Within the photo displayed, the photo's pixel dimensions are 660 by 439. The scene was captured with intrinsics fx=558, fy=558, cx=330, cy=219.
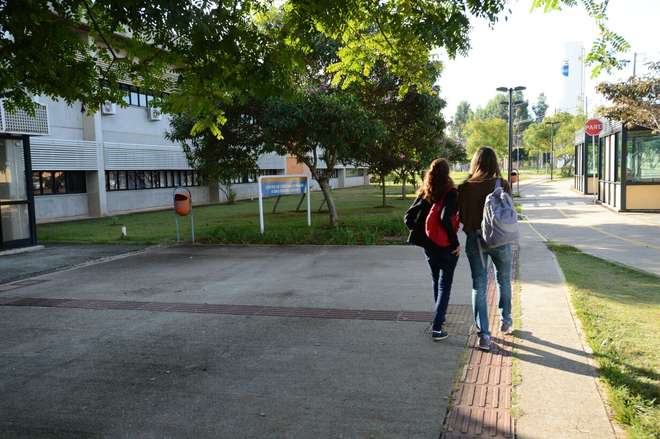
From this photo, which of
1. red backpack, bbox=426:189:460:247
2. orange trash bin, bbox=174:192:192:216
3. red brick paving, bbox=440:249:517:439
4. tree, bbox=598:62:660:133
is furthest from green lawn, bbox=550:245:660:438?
tree, bbox=598:62:660:133

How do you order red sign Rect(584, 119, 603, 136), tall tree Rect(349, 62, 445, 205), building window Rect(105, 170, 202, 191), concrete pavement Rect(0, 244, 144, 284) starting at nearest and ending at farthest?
1. concrete pavement Rect(0, 244, 144, 284)
2. tall tree Rect(349, 62, 445, 205)
3. red sign Rect(584, 119, 603, 136)
4. building window Rect(105, 170, 202, 191)

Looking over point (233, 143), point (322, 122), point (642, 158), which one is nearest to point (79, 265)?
point (233, 143)

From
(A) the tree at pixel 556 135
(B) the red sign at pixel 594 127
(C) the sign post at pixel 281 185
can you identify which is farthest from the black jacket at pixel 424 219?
(A) the tree at pixel 556 135

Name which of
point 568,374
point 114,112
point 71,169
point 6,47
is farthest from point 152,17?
point 114,112

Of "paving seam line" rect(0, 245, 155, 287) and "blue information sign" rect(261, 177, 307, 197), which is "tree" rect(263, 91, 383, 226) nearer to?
"blue information sign" rect(261, 177, 307, 197)

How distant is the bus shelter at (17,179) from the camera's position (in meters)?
12.8

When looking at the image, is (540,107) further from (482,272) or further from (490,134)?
(482,272)

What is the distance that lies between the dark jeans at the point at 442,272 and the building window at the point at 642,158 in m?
16.2

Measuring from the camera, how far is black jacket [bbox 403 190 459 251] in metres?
5.07

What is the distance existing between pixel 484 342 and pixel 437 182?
1.49 m

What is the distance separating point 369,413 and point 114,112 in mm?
25419

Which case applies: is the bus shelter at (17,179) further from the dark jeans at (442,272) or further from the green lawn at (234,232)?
the dark jeans at (442,272)

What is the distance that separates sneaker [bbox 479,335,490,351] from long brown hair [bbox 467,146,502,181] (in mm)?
1431

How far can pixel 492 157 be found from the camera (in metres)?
5.16
